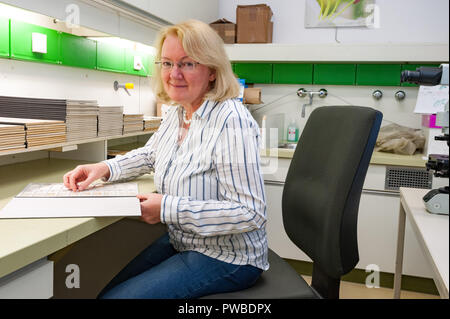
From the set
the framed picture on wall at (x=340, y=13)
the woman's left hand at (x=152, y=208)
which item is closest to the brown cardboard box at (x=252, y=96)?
the framed picture on wall at (x=340, y=13)

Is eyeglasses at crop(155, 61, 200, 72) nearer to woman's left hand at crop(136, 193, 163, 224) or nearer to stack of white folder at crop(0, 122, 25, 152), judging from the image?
woman's left hand at crop(136, 193, 163, 224)

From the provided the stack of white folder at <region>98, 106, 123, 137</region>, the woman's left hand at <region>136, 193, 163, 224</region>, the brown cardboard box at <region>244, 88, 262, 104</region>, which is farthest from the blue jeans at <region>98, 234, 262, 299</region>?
the brown cardboard box at <region>244, 88, 262, 104</region>

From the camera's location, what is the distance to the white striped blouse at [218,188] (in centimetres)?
109

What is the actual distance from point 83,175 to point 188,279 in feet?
1.89

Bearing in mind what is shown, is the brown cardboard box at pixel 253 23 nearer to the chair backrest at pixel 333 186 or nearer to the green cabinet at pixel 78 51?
the green cabinet at pixel 78 51

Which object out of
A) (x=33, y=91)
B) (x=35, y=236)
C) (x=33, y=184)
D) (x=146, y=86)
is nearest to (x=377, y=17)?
(x=146, y=86)

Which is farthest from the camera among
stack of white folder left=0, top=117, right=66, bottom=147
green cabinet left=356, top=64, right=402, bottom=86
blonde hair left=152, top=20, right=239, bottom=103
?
green cabinet left=356, top=64, right=402, bottom=86

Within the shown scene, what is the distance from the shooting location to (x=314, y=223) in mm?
1190

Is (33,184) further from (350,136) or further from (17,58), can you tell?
(350,136)

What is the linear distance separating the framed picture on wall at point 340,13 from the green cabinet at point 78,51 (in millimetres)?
1637

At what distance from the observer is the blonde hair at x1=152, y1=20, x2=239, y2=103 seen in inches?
47.8

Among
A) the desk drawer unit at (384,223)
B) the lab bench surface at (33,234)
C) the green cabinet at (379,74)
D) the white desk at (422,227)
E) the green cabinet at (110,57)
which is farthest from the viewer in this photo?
the green cabinet at (379,74)

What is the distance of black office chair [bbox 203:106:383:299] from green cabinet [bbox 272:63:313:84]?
1.72 meters

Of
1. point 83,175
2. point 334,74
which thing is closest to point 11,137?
point 83,175
